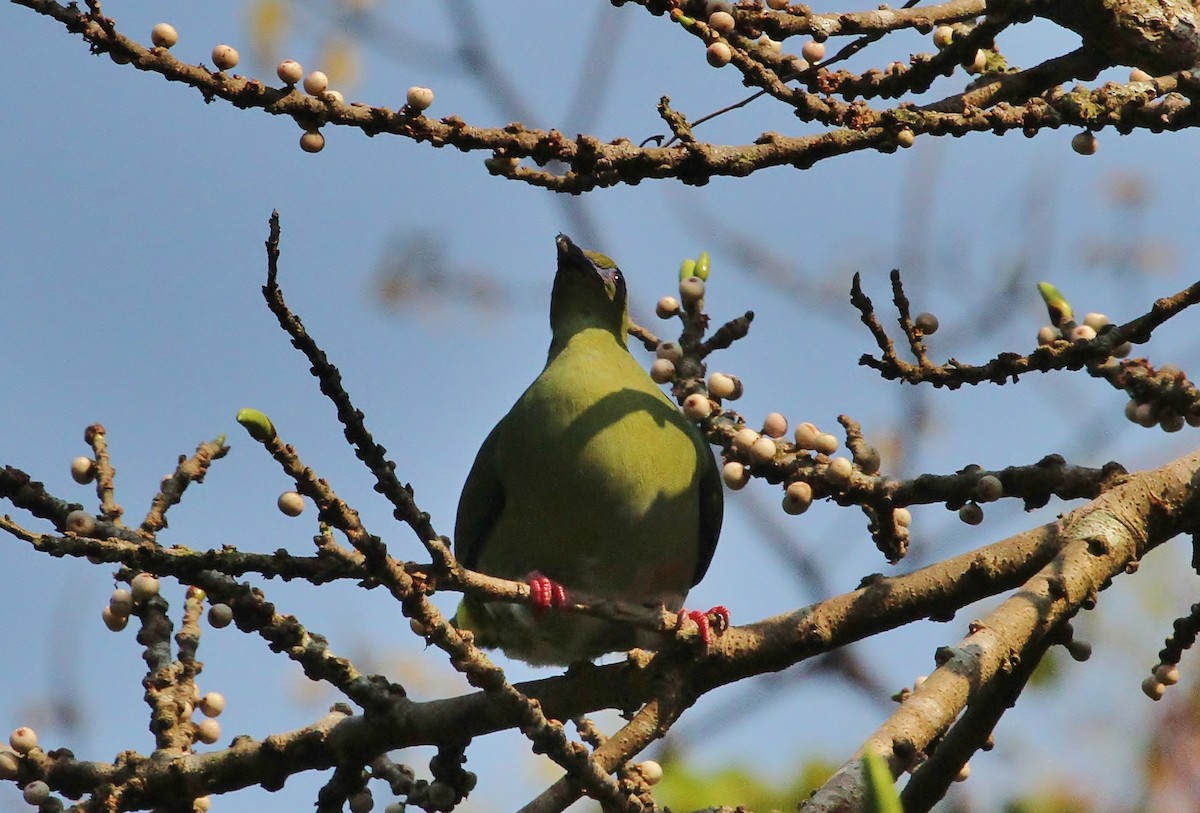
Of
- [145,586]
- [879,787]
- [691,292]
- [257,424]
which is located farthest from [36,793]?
[879,787]

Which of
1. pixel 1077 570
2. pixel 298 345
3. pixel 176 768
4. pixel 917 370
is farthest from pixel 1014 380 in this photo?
pixel 176 768

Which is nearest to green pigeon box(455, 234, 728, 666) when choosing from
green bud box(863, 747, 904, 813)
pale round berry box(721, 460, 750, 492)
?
pale round berry box(721, 460, 750, 492)

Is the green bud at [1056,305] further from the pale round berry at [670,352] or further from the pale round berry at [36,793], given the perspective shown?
the pale round berry at [36,793]

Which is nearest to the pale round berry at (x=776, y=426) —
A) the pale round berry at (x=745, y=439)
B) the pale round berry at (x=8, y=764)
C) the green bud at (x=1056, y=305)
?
the pale round berry at (x=745, y=439)

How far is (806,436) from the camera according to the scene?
3.22 meters

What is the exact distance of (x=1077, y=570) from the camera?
2914mm

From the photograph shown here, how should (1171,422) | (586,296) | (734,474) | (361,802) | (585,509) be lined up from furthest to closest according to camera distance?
(586,296), (585,509), (1171,422), (734,474), (361,802)

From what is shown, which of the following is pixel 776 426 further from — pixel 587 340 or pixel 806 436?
pixel 587 340

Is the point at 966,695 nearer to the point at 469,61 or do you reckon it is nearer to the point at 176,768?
the point at 176,768

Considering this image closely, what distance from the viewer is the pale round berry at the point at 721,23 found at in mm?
2893

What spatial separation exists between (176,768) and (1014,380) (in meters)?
2.14

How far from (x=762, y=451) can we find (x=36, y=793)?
5.95ft

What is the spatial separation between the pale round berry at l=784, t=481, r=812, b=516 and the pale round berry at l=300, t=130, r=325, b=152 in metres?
1.33

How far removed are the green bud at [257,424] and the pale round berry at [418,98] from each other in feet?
2.68
